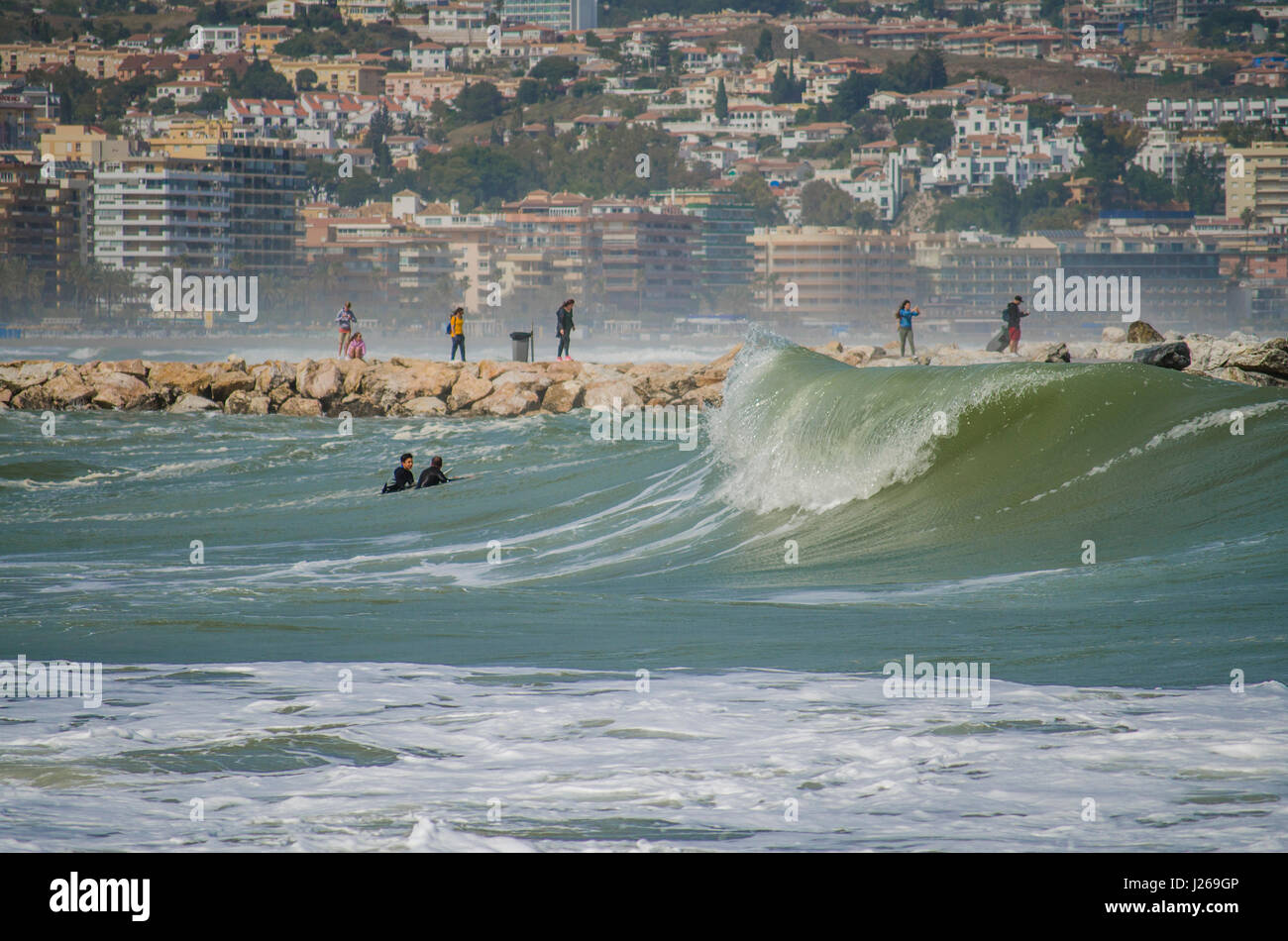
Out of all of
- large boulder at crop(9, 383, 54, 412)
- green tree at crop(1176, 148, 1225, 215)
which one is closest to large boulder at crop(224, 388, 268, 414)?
large boulder at crop(9, 383, 54, 412)

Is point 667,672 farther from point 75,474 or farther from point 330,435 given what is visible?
point 330,435

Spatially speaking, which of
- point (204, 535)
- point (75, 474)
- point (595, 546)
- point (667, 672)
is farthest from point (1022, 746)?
point (75, 474)

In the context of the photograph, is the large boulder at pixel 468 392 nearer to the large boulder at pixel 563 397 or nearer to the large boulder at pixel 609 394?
the large boulder at pixel 563 397

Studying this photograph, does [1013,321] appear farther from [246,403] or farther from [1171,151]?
[1171,151]

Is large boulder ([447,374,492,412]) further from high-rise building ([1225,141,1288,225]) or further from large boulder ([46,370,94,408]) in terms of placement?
high-rise building ([1225,141,1288,225])

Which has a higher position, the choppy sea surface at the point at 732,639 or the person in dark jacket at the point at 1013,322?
the person in dark jacket at the point at 1013,322

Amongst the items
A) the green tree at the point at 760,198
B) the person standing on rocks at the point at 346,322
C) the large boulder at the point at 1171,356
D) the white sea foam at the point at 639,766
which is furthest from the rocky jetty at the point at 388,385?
the green tree at the point at 760,198
